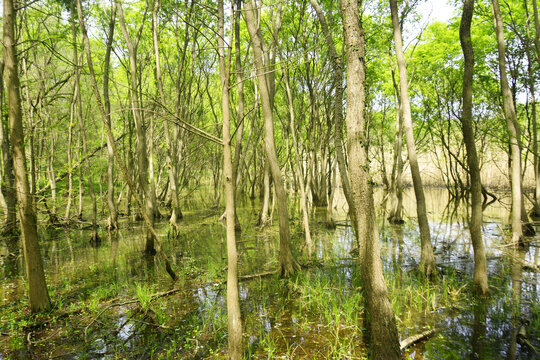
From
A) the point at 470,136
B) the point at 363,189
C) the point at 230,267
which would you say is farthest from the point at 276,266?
the point at 470,136

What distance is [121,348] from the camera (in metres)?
4.27

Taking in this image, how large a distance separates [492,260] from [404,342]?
5.53 metres

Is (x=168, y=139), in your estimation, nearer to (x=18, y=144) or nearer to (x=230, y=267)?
(x=18, y=144)

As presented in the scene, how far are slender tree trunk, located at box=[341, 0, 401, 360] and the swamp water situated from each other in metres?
0.64

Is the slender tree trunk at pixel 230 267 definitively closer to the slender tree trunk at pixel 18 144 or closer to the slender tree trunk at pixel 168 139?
the slender tree trunk at pixel 18 144

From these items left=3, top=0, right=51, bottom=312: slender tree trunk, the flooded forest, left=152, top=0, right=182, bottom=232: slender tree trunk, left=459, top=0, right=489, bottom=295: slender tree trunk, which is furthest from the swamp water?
left=152, top=0, right=182, bottom=232: slender tree trunk

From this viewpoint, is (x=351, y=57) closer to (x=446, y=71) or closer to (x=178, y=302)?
(x=178, y=302)

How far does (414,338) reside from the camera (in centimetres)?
412

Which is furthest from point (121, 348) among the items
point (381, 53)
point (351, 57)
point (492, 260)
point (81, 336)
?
point (381, 53)

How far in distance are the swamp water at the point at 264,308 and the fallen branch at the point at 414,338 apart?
0.27 ft

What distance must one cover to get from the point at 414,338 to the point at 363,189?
7.59 ft

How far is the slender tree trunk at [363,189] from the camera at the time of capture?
346cm

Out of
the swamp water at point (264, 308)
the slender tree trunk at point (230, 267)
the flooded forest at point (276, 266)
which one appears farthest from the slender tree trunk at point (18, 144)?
the slender tree trunk at point (230, 267)

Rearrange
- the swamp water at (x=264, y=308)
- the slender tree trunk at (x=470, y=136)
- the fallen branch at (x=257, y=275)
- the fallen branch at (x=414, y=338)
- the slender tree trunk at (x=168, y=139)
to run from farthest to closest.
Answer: the slender tree trunk at (x=168, y=139) < the fallen branch at (x=257, y=275) < the slender tree trunk at (x=470, y=136) < the swamp water at (x=264, y=308) < the fallen branch at (x=414, y=338)
